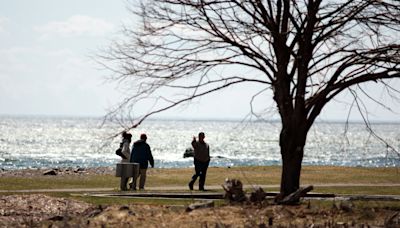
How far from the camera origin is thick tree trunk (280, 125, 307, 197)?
18.9 metres

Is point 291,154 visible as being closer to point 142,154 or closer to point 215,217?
point 215,217

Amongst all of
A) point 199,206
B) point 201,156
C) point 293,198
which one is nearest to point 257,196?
point 293,198

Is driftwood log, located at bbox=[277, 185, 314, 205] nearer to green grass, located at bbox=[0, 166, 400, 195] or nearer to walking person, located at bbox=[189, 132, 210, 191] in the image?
green grass, located at bbox=[0, 166, 400, 195]

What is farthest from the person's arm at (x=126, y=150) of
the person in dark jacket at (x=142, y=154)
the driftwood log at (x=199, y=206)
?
the driftwood log at (x=199, y=206)

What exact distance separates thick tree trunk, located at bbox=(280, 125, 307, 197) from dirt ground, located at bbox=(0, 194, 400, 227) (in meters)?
0.97

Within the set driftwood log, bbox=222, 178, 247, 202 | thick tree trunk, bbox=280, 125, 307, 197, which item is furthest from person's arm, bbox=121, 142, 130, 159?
driftwood log, bbox=222, 178, 247, 202

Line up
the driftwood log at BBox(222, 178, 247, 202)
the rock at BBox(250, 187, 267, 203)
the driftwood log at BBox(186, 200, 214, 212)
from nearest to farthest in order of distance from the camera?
the driftwood log at BBox(186, 200, 214, 212) < the rock at BBox(250, 187, 267, 203) < the driftwood log at BBox(222, 178, 247, 202)

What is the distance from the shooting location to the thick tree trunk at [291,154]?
1892 centimetres

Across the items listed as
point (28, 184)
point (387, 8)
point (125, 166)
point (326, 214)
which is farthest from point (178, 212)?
point (28, 184)

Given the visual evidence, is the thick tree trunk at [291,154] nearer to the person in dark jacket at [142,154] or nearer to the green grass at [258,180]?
the green grass at [258,180]

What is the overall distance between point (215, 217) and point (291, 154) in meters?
3.17

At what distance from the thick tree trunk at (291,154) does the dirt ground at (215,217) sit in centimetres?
97

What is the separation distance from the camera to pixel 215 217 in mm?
16516

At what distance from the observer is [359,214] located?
54.8 feet
